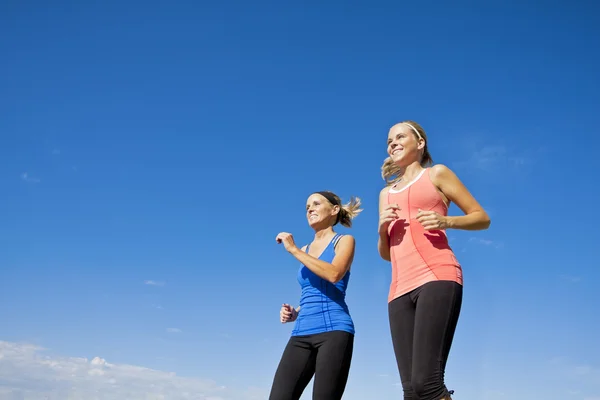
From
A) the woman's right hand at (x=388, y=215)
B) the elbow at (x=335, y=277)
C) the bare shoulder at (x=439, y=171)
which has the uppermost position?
the bare shoulder at (x=439, y=171)

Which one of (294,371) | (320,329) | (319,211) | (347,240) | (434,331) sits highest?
(319,211)

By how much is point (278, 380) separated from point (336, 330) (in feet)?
2.69

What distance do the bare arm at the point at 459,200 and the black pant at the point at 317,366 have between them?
6.37 feet

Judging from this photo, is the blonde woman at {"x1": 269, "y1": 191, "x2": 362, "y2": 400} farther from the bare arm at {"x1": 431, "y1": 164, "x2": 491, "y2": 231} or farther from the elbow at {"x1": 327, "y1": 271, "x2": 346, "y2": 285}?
the bare arm at {"x1": 431, "y1": 164, "x2": 491, "y2": 231}

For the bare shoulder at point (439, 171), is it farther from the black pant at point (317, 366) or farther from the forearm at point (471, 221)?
the black pant at point (317, 366)

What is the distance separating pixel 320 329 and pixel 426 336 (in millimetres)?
1850

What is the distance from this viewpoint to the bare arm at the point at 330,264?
241 inches

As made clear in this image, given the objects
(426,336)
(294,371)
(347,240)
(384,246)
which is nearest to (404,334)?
(426,336)

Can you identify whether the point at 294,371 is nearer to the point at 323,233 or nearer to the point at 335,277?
the point at 335,277

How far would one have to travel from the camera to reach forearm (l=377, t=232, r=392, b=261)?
5383 mm

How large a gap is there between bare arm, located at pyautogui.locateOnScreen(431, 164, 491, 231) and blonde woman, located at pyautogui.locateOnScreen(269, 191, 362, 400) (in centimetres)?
163

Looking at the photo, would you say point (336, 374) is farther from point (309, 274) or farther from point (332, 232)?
point (332, 232)

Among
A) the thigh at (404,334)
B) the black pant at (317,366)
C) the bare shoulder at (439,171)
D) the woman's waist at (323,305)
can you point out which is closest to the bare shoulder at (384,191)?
the bare shoulder at (439,171)

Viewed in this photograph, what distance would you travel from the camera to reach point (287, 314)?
680 cm
